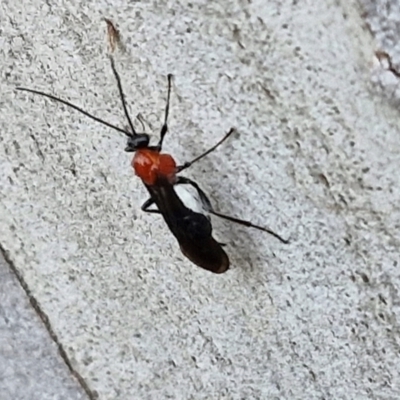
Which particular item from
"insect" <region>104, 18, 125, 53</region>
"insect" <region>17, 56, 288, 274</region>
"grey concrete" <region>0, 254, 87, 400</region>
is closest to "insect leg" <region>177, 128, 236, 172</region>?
"insect" <region>17, 56, 288, 274</region>

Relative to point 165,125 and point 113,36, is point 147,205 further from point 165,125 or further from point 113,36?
point 113,36

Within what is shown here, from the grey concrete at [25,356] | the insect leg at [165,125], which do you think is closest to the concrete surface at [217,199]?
the insect leg at [165,125]

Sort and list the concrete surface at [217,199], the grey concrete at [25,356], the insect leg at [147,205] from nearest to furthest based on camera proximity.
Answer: the concrete surface at [217,199] < the insect leg at [147,205] < the grey concrete at [25,356]

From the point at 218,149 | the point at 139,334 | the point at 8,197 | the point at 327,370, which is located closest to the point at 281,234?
the point at 218,149

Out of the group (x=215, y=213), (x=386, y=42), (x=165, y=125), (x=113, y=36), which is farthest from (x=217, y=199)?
(x=386, y=42)

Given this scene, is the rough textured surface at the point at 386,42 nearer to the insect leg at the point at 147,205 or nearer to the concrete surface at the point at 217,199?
the concrete surface at the point at 217,199
